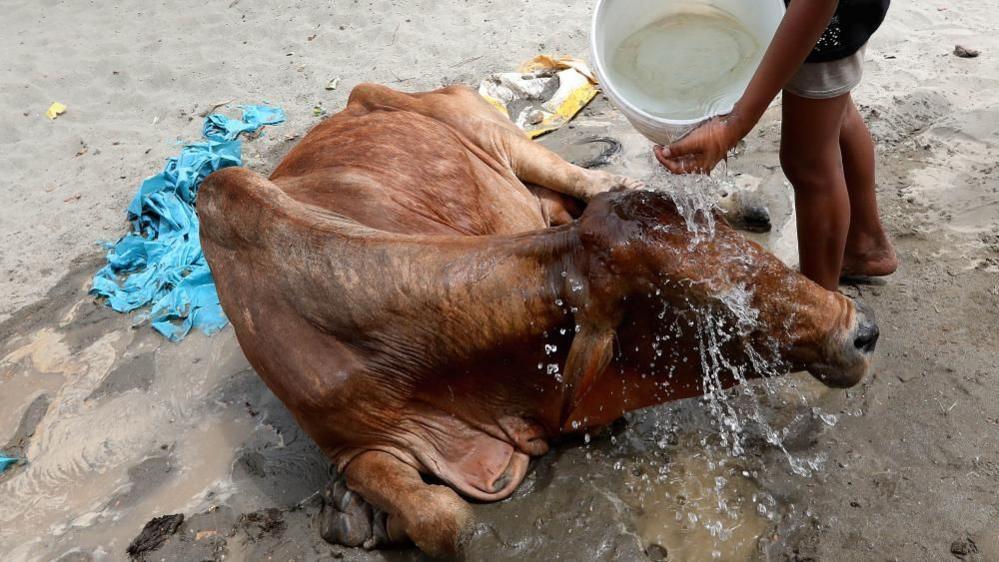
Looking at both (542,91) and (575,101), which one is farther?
(542,91)

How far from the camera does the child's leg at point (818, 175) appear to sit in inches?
130

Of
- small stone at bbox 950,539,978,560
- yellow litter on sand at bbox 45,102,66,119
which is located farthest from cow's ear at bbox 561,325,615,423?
yellow litter on sand at bbox 45,102,66,119

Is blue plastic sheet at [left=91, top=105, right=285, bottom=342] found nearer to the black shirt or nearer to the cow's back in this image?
the cow's back

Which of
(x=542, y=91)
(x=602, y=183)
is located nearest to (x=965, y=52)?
(x=542, y=91)

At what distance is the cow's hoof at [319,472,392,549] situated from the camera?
3.13 meters

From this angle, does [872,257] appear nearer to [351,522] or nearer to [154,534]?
[351,522]

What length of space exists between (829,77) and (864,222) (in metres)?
1.04

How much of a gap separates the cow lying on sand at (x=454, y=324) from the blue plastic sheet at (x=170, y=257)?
1.49 meters

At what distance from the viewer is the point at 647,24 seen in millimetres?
3227

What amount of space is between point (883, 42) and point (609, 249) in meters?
4.49

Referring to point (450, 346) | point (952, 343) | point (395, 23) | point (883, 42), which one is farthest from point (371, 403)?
point (395, 23)

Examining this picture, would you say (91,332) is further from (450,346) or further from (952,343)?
(952,343)

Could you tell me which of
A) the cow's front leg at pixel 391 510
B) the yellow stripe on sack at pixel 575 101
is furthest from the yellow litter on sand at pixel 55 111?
the cow's front leg at pixel 391 510

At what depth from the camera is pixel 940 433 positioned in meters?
3.19
